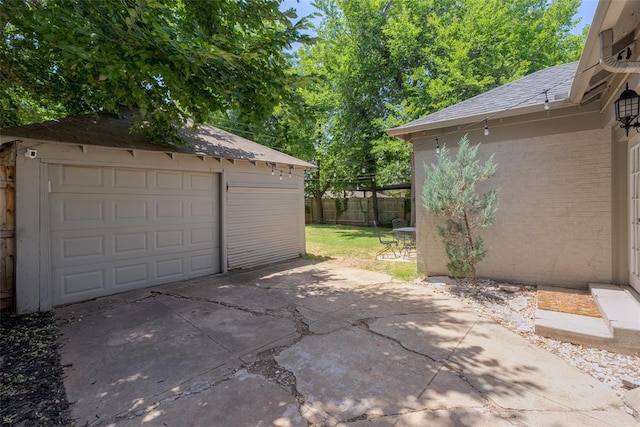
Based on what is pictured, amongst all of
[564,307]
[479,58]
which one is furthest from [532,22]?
[564,307]

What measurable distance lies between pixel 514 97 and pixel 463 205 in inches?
101

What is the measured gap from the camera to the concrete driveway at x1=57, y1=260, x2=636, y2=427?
2.30m

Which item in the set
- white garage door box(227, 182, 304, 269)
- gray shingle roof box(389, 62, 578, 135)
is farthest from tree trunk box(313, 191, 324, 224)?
gray shingle roof box(389, 62, 578, 135)

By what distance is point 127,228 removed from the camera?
568 cm

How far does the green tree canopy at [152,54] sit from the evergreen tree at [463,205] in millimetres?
3121

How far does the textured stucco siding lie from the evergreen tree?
1.78ft

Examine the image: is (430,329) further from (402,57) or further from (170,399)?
(402,57)

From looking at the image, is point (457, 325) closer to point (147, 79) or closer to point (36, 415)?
point (36, 415)

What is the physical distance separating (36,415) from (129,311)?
7.88 ft

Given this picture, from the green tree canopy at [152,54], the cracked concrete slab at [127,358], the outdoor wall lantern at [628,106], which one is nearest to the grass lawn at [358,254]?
the outdoor wall lantern at [628,106]

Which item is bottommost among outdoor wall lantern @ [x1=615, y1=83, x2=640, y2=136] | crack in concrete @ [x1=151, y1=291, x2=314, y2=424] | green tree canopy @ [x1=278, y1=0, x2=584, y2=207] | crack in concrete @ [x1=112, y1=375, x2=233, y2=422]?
crack in concrete @ [x1=112, y1=375, x2=233, y2=422]

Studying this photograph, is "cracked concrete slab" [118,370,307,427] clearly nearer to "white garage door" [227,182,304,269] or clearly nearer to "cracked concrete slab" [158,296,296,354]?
"cracked concrete slab" [158,296,296,354]

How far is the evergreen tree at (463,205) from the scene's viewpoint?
5.22 meters

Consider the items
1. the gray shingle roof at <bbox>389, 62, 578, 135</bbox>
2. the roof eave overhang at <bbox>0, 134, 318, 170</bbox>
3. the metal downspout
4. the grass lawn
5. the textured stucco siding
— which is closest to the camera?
the metal downspout
